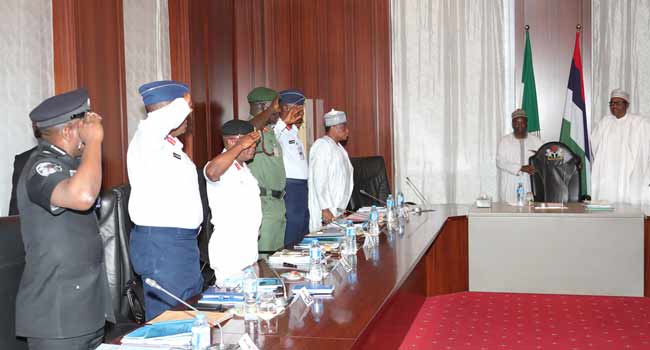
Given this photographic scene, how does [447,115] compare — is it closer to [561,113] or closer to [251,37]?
[561,113]

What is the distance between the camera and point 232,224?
110 inches

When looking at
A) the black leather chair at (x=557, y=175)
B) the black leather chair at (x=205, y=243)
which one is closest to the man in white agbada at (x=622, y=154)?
the black leather chair at (x=557, y=175)

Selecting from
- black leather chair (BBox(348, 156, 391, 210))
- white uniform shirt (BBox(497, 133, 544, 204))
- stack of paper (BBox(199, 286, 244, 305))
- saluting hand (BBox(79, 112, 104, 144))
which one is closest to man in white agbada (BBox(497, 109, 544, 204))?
white uniform shirt (BBox(497, 133, 544, 204))

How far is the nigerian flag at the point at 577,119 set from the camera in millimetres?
6711

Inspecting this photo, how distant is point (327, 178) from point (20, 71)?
2000 mm

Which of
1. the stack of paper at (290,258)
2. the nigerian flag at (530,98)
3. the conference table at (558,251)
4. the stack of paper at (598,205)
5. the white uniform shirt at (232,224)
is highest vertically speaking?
the nigerian flag at (530,98)

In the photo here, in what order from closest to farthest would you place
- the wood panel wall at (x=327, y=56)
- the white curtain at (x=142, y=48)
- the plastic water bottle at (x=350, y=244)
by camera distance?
the plastic water bottle at (x=350, y=244) → the white curtain at (x=142, y=48) → the wood panel wall at (x=327, y=56)

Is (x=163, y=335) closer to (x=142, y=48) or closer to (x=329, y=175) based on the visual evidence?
(x=329, y=175)

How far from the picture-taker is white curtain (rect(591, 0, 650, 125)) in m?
6.71

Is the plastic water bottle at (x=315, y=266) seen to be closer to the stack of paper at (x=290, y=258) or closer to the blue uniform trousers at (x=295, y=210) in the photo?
the stack of paper at (x=290, y=258)

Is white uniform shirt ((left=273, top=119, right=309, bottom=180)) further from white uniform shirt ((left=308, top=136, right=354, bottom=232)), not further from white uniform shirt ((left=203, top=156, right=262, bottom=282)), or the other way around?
white uniform shirt ((left=203, top=156, right=262, bottom=282))

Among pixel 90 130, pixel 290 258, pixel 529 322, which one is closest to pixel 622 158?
pixel 529 322

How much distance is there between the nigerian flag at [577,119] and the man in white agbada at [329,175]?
305 centimetres

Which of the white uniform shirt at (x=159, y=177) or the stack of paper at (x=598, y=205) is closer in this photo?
the white uniform shirt at (x=159, y=177)
